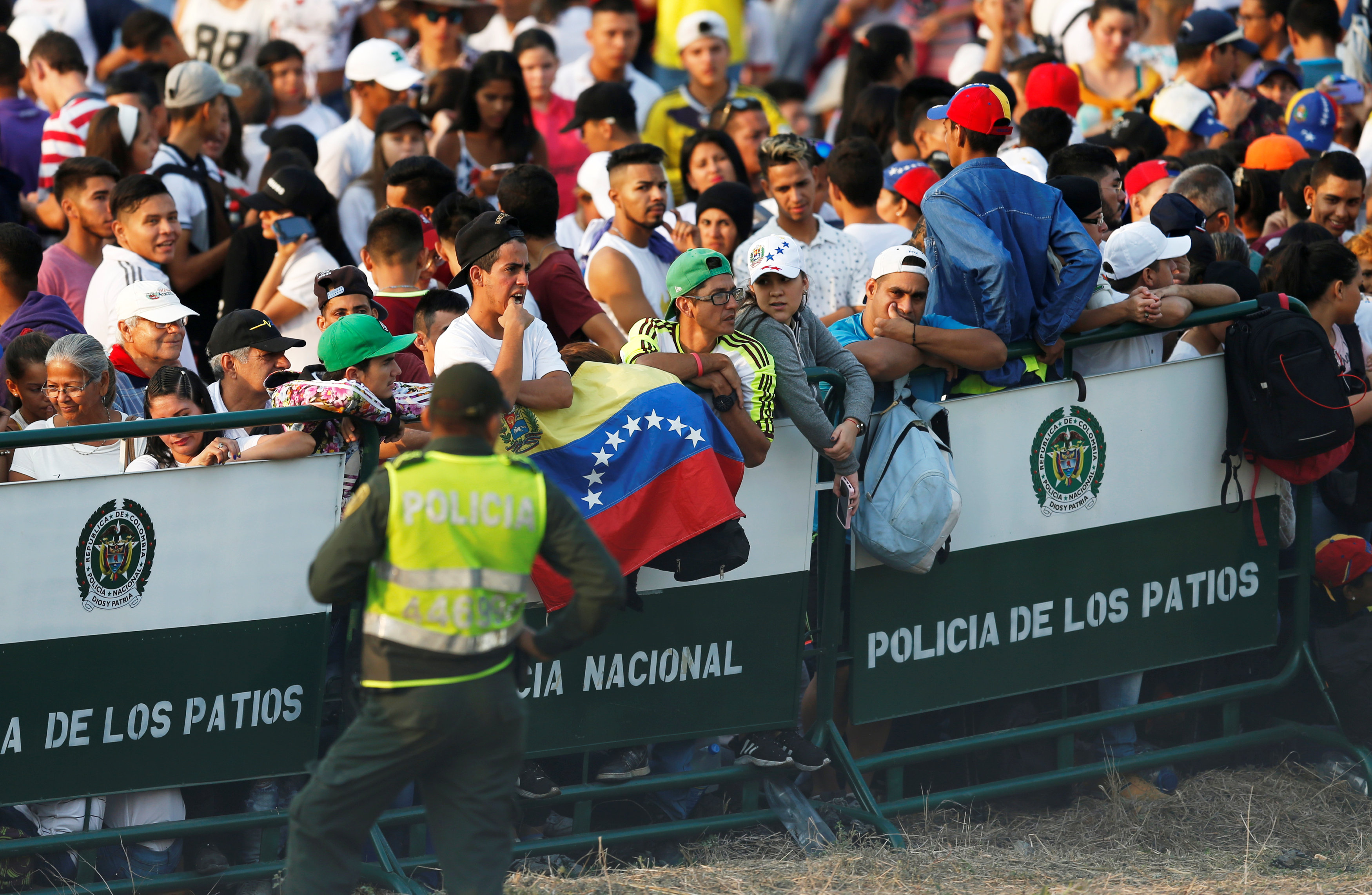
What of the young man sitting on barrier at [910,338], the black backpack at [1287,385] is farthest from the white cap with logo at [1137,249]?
the young man sitting on barrier at [910,338]

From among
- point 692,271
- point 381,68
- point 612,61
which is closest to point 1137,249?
point 692,271

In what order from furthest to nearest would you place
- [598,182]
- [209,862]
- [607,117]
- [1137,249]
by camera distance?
[607,117] → [598,182] → [1137,249] → [209,862]

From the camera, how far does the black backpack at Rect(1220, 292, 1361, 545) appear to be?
670cm

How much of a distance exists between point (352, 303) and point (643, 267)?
5.69ft

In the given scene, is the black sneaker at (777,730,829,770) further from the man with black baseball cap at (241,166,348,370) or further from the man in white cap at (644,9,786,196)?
the man in white cap at (644,9,786,196)

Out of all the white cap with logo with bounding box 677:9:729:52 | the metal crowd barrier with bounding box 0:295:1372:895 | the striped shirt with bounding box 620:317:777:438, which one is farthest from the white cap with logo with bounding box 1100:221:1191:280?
the white cap with logo with bounding box 677:9:729:52

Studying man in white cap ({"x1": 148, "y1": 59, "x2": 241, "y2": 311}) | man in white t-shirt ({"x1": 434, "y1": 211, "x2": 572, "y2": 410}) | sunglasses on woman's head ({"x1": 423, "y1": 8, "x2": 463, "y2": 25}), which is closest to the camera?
man in white t-shirt ({"x1": 434, "y1": 211, "x2": 572, "y2": 410})

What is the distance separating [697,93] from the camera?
11.0 meters

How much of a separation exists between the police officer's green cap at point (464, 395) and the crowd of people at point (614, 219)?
86 centimetres

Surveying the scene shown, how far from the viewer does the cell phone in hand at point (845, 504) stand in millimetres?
5965

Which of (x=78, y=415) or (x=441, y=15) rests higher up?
(x=441, y=15)

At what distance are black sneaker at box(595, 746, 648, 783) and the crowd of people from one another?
0.6 inches

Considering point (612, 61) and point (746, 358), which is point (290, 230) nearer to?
point (746, 358)

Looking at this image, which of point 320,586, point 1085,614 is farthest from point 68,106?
point 1085,614
